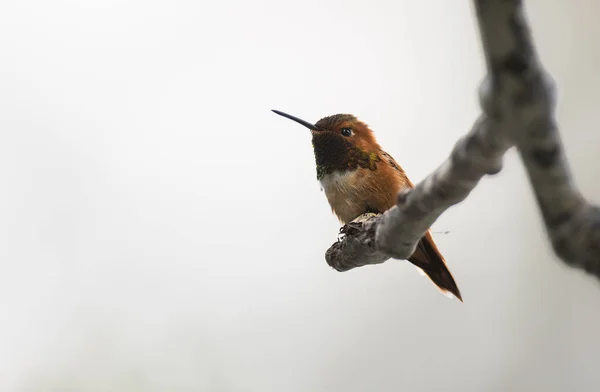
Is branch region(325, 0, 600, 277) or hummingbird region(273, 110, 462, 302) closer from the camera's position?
branch region(325, 0, 600, 277)

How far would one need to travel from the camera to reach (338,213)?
2.44 meters

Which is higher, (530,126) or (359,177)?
(359,177)

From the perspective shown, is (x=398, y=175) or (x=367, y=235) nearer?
(x=367, y=235)

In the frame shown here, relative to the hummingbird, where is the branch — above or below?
below

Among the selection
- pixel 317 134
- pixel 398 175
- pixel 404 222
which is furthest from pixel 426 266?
pixel 404 222

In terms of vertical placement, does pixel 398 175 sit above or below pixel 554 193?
above

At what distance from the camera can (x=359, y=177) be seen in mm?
2328

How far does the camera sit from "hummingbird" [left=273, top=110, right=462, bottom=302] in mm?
2289

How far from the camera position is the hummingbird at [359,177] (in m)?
2.29

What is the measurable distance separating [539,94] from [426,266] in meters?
1.72

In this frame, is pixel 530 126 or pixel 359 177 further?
pixel 359 177

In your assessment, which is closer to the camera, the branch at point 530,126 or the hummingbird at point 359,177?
the branch at point 530,126

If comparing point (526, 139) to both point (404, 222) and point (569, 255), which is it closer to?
point (569, 255)

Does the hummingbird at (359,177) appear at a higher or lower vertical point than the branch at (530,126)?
higher
